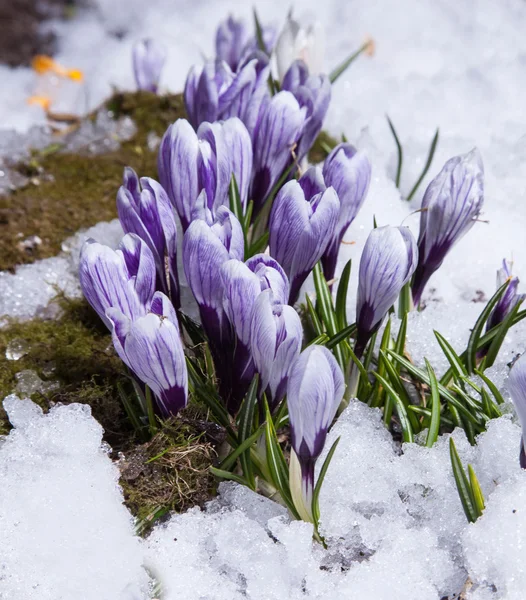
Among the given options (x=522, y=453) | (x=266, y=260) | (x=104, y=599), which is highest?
(x=266, y=260)

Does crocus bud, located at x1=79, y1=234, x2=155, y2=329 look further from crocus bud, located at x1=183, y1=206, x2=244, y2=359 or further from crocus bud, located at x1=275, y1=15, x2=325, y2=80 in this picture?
crocus bud, located at x1=275, y1=15, x2=325, y2=80

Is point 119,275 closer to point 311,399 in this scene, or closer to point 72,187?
point 311,399

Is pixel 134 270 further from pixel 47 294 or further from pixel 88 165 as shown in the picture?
pixel 88 165

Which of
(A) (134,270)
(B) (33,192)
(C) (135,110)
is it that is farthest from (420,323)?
(C) (135,110)

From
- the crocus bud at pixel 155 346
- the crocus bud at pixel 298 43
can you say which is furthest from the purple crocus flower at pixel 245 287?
the crocus bud at pixel 298 43

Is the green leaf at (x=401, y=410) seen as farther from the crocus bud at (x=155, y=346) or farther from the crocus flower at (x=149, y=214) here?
the crocus flower at (x=149, y=214)

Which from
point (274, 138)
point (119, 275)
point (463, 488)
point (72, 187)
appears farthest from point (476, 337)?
point (72, 187)

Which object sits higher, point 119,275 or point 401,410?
point 119,275
